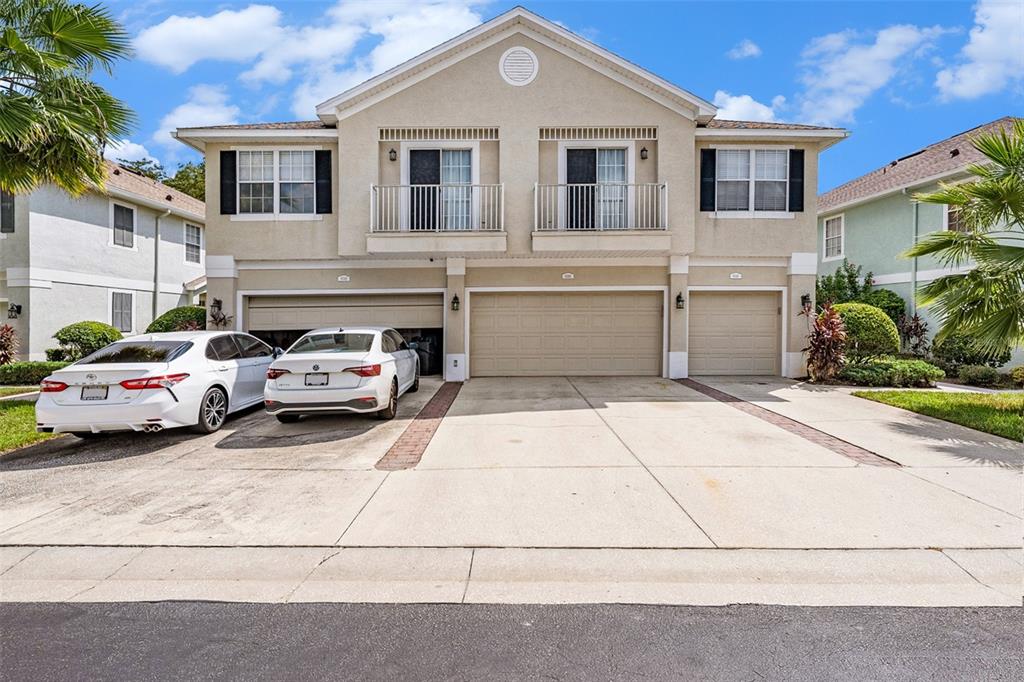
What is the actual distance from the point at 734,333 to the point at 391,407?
9.41 meters

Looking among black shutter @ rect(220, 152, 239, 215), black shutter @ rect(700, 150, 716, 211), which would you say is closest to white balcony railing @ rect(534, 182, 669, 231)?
black shutter @ rect(700, 150, 716, 211)

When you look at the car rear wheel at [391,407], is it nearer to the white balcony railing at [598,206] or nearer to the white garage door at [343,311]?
the white garage door at [343,311]

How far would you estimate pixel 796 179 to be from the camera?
45.7ft

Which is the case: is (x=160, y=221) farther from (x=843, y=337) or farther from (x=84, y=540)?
(x=843, y=337)

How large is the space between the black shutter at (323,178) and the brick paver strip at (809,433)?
9.82 metres

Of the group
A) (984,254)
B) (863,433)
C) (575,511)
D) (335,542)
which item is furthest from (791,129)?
(335,542)

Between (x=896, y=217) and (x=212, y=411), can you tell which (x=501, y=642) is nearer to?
(x=212, y=411)

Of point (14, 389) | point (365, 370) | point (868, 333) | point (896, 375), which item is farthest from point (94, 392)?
point (868, 333)

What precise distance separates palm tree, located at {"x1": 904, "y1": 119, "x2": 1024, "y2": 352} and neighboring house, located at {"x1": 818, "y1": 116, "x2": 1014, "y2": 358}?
8174mm

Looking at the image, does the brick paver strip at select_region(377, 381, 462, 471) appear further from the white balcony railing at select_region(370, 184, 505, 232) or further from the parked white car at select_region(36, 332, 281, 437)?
the white balcony railing at select_region(370, 184, 505, 232)

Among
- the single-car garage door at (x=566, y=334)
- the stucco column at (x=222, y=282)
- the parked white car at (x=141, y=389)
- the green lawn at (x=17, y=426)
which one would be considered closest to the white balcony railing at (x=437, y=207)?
the single-car garage door at (x=566, y=334)

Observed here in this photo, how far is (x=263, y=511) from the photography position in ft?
17.1

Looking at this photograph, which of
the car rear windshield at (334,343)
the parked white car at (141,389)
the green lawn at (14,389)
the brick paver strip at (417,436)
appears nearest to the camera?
the brick paver strip at (417,436)

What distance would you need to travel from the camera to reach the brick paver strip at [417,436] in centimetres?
676
